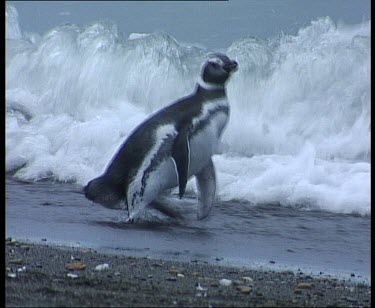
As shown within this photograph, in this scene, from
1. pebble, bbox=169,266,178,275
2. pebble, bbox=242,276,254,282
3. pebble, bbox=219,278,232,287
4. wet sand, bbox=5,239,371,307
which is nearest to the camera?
wet sand, bbox=5,239,371,307

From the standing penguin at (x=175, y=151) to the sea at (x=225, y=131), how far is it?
0.16m

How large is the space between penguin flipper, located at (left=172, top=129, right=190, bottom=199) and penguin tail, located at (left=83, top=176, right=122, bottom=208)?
1.94 feet

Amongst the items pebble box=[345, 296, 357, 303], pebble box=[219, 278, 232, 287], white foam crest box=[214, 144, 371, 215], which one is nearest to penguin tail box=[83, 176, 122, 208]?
white foam crest box=[214, 144, 371, 215]

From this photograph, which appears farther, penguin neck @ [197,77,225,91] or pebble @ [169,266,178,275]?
penguin neck @ [197,77,225,91]

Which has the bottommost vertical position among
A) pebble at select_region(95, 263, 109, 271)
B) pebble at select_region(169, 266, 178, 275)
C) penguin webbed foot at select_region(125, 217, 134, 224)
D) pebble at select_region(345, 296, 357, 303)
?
pebble at select_region(345, 296, 357, 303)

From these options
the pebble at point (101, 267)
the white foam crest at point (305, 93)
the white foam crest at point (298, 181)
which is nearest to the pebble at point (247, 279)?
the pebble at point (101, 267)

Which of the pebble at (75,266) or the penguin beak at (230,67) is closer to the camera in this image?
the pebble at (75,266)

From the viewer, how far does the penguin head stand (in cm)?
995

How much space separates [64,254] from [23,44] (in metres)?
4.86

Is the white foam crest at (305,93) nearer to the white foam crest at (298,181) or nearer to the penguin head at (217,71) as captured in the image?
the white foam crest at (298,181)

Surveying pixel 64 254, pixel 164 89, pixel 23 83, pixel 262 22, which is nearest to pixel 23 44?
pixel 23 83

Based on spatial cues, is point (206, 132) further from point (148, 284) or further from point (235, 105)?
point (148, 284)

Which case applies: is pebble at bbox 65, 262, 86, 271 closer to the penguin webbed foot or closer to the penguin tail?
the penguin webbed foot

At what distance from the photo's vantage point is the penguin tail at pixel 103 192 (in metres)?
9.82
